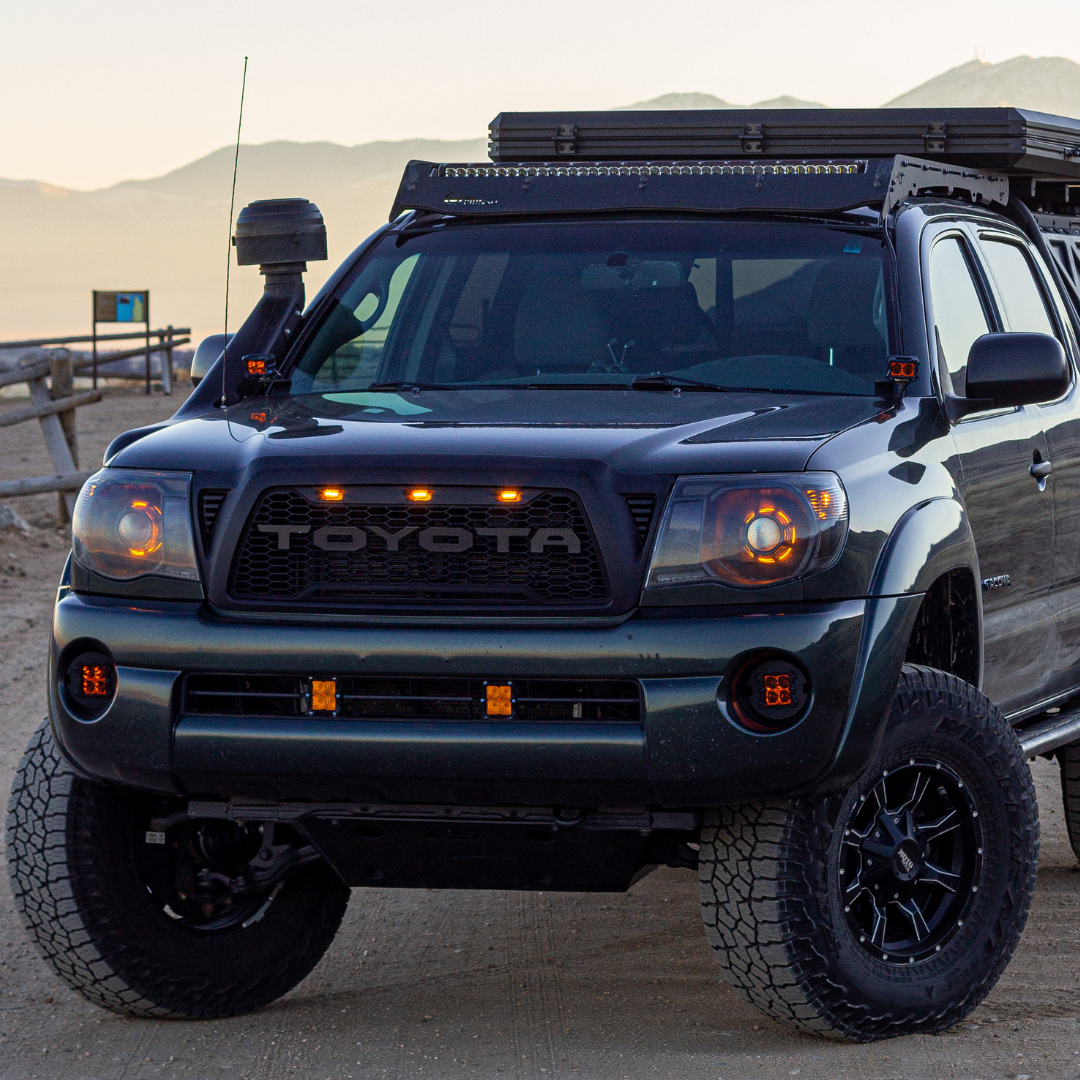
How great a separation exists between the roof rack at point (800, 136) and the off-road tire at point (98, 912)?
3050mm

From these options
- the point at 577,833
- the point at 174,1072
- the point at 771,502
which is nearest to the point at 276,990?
the point at 174,1072

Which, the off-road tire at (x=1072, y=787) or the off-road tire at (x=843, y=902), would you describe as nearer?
the off-road tire at (x=843, y=902)

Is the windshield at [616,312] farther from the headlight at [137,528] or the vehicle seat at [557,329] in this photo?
the headlight at [137,528]

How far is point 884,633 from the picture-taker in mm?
4098

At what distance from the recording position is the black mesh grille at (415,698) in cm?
395

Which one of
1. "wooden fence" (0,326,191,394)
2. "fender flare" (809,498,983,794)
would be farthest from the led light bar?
"wooden fence" (0,326,191,394)

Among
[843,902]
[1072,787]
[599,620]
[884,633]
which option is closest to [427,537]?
[599,620]

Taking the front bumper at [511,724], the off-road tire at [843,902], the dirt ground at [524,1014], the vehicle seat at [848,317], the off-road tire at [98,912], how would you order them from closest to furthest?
the front bumper at [511,724] → the off-road tire at [843,902] → the dirt ground at [524,1014] → the off-road tire at [98,912] → the vehicle seat at [848,317]

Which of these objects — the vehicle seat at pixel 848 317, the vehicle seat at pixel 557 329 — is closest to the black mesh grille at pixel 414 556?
the vehicle seat at pixel 557 329

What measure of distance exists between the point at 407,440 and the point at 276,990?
64.4 inches

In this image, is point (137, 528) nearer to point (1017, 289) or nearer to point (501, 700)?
point (501, 700)

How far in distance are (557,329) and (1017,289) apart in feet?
5.48

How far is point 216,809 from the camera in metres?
4.34

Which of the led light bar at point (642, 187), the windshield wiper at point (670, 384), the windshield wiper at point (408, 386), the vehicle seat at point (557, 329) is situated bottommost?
the windshield wiper at point (408, 386)
